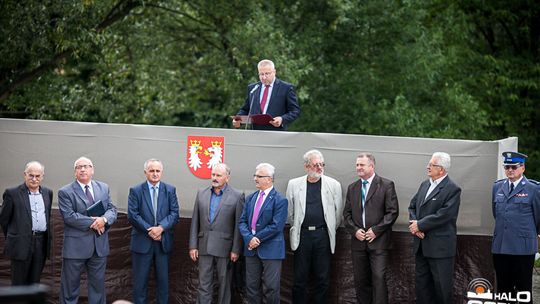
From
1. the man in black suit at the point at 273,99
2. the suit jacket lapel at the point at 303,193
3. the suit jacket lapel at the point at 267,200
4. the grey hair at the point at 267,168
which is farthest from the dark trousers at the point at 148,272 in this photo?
the man in black suit at the point at 273,99

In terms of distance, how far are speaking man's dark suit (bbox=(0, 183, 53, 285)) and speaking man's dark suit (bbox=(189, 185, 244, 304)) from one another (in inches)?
59.3

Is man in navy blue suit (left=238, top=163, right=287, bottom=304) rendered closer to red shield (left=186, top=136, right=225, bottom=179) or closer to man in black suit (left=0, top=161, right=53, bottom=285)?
red shield (left=186, top=136, right=225, bottom=179)

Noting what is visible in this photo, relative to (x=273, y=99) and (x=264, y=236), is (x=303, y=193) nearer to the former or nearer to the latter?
(x=264, y=236)

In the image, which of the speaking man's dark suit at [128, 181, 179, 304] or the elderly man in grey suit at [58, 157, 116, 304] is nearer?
the elderly man in grey suit at [58, 157, 116, 304]

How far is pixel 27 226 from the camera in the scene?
9367 mm

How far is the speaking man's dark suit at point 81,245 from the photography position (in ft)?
30.9

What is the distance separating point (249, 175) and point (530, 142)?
14.9m

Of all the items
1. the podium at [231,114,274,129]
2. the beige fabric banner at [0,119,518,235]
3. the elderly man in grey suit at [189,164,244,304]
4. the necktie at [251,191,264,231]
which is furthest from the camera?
the podium at [231,114,274,129]

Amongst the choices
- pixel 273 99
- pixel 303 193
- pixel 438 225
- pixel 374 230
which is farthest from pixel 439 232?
pixel 273 99

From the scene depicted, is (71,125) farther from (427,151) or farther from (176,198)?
(427,151)

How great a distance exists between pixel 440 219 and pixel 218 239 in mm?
2237

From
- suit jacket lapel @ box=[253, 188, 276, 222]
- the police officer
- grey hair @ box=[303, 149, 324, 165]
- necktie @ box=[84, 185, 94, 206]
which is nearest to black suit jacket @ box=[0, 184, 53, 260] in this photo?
necktie @ box=[84, 185, 94, 206]

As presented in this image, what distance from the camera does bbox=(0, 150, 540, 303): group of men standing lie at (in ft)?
30.5

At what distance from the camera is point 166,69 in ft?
66.2
